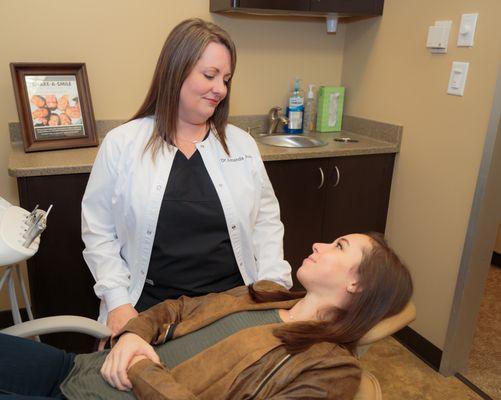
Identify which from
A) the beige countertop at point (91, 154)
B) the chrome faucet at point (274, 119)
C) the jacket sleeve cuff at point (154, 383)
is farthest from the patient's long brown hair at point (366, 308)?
the chrome faucet at point (274, 119)

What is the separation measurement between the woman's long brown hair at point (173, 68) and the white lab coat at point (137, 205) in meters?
0.04

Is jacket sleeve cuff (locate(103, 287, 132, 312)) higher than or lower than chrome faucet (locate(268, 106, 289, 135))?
lower

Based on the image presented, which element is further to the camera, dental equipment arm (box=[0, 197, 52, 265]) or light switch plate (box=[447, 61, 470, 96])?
light switch plate (box=[447, 61, 470, 96])

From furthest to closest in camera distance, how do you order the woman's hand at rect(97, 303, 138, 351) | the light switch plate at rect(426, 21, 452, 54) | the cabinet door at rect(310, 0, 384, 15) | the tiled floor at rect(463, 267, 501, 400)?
1. the cabinet door at rect(310, 0, 384, 15)
2. the tiled floor at rect(463, 267, 501, 400)
3. the light switch plate at rect(426, 21, 452, 54)
4. the woman's hand at rect(97, 303, 138, 351)

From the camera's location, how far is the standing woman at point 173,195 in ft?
4.39

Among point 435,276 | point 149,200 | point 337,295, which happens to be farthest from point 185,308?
point 435,276

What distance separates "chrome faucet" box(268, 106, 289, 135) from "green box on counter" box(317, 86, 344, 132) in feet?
0.71

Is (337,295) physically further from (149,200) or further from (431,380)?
(431,380)

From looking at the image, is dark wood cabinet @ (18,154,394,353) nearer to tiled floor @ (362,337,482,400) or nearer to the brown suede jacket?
tiled floor @ (362,337,482,400)

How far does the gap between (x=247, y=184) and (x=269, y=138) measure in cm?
108

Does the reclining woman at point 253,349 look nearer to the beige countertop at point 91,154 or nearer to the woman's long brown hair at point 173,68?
the woman's long brown hair at point 173,68

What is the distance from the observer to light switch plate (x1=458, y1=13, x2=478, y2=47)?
1.88 metres

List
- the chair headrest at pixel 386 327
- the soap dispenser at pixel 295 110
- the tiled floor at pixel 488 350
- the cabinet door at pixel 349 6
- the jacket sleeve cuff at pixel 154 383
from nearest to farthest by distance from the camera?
1. the jacket sleeve cuff at pixel 154 383
2. the chair headrest at pixel 386 327
3. the tiled floor at pixel 488 350
4. the cabinet door at pixel 349 6
5. the soap dispenser at pixel 295 110

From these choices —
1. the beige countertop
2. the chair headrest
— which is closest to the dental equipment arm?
the beige countertop
